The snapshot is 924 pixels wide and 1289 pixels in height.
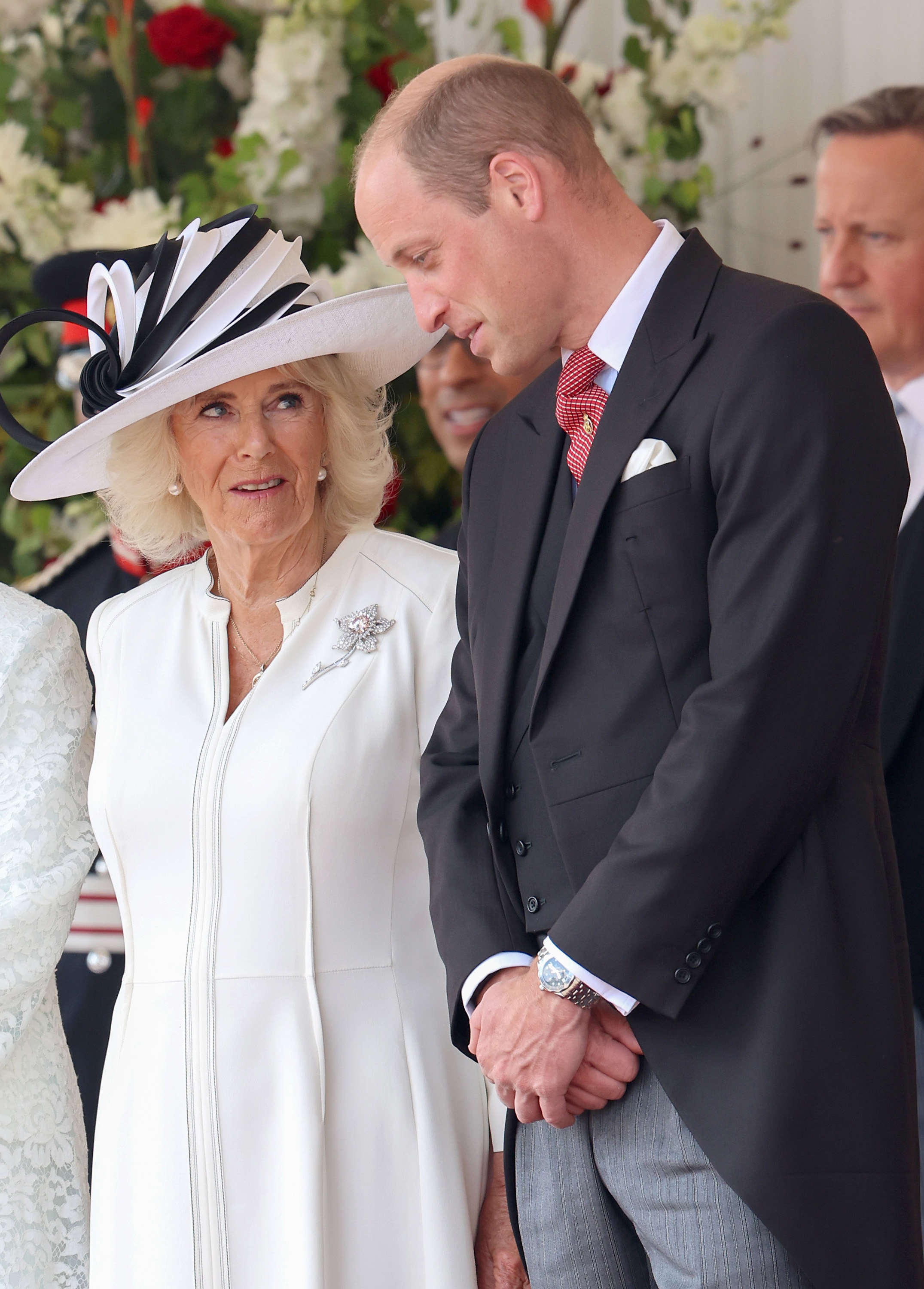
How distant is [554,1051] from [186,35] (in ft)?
8.02

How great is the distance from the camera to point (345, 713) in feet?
6.23

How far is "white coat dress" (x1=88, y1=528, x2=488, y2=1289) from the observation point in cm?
178

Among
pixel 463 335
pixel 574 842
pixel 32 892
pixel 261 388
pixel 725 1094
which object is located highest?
pixel 463 335

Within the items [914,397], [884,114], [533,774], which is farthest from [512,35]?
[533,774]

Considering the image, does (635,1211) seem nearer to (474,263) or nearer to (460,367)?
(474,263)

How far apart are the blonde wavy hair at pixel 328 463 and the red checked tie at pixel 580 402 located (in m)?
0.54

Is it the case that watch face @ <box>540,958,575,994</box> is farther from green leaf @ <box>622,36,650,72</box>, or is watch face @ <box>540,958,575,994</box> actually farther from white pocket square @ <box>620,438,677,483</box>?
green leaf @ <box>622,36,650,72</box>

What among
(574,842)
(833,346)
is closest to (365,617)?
(574,842)

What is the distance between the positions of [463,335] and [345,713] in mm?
540

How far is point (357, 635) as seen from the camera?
197 centimetres

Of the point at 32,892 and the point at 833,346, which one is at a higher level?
the point at 833,346

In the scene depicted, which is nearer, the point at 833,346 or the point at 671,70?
the point at 833,346

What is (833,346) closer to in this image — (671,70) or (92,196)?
(671,70)

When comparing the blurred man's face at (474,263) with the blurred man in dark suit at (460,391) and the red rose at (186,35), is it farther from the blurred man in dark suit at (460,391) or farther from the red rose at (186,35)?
the red rose at (186,35)
